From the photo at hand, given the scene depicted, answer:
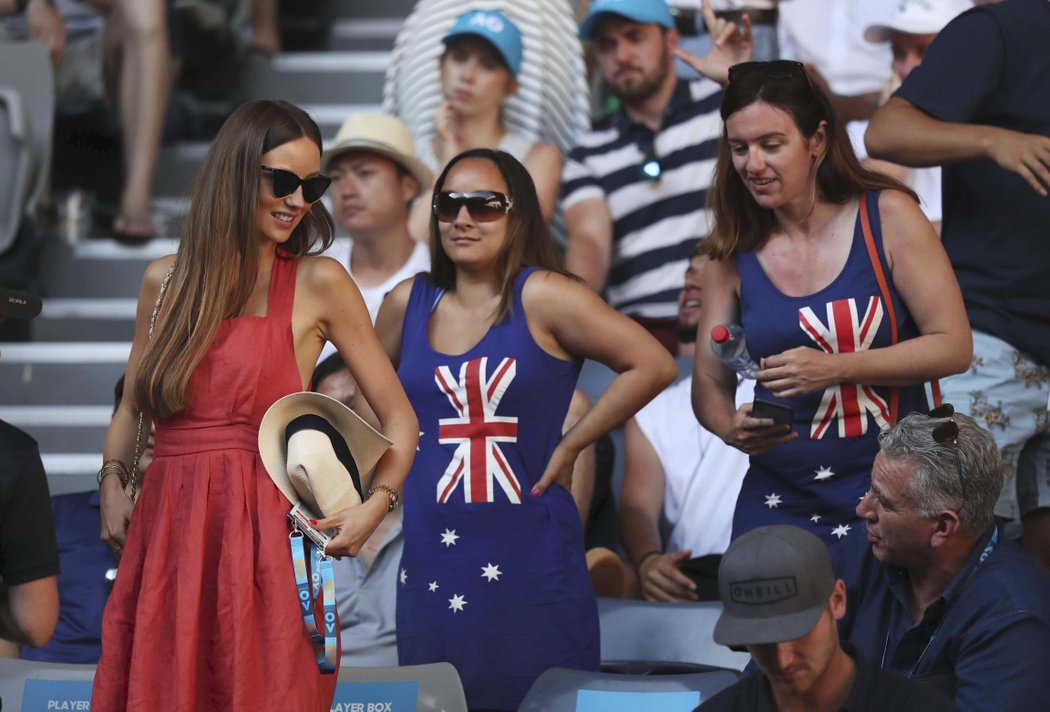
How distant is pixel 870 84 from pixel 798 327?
3.37m

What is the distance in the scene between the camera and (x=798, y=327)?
3.72 m

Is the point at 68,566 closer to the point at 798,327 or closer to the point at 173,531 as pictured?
the point at 173,531

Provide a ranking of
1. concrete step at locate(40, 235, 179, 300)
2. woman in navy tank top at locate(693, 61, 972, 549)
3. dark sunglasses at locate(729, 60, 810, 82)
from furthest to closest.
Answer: concrete step at locate(40, 235, 179, 300), dark sunglasses at locate(729, 60, 810, 82), woman in navy tank top at locate(693, 61, 972, 549)

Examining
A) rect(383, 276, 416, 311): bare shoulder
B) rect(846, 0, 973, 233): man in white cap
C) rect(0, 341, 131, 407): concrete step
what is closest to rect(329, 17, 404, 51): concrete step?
rect(0, 341, 131, 407): concrete step

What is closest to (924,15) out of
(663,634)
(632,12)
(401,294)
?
(632,12)

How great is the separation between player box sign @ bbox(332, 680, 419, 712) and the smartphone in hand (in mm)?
979

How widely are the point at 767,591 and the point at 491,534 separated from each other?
118cm

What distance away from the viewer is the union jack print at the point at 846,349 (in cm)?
370

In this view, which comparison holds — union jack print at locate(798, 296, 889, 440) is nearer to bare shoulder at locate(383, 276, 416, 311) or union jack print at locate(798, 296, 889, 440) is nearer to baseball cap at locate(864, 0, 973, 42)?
bare shoulder at locate(383, 276, 416, 311)

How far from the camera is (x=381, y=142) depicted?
598 cm

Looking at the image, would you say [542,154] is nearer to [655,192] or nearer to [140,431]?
[655,192]

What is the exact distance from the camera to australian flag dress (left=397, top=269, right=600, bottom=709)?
12.6 feet

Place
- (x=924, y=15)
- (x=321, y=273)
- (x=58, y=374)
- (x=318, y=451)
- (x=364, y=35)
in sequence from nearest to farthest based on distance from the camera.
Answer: (x=318, y=451) < (x=321, y=273) < (x=924, y=15) < (x=58, y=374) < (x=364, y=35)

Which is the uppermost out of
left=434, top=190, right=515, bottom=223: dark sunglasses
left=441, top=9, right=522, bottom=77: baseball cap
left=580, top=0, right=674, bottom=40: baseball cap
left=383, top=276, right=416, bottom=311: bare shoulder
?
left=580, top=0, right=674, bottom=40: baseball cap
